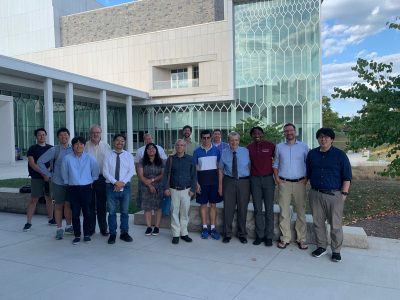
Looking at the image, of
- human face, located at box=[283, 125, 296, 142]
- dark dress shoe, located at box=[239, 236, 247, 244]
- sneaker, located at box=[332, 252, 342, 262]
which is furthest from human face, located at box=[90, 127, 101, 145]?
sneaker, located at box=[332, 252, 342, 262]

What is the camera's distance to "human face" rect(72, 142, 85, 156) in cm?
575

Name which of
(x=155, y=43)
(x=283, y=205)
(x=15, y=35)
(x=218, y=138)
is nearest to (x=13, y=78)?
(x=155, y=43)

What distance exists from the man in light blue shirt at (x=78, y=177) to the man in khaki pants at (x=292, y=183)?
122 inches

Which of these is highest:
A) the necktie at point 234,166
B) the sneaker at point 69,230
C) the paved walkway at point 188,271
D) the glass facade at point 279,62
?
the glass facade at point 279,62

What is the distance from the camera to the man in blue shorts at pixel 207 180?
19.4ft

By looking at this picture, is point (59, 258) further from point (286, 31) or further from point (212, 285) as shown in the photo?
point (286, 31)

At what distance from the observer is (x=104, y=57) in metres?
44.1

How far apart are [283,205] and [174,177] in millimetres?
1813

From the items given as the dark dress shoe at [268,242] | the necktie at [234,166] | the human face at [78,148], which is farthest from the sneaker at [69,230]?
the dark dress shoe at [268,242]

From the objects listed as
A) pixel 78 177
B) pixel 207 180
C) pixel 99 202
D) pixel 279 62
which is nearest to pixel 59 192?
pixel 78 177

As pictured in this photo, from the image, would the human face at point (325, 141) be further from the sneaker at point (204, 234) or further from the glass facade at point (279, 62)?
the glass facade at point (279, 62)

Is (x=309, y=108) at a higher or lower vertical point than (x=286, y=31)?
lower

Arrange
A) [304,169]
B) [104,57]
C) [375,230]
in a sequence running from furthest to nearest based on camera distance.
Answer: [104,57] < [375,230] < [304,169]

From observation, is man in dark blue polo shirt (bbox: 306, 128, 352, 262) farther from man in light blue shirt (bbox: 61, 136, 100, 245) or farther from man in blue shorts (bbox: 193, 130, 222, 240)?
man in light blue shirt (bbox: 61, 136, 100, 245)
